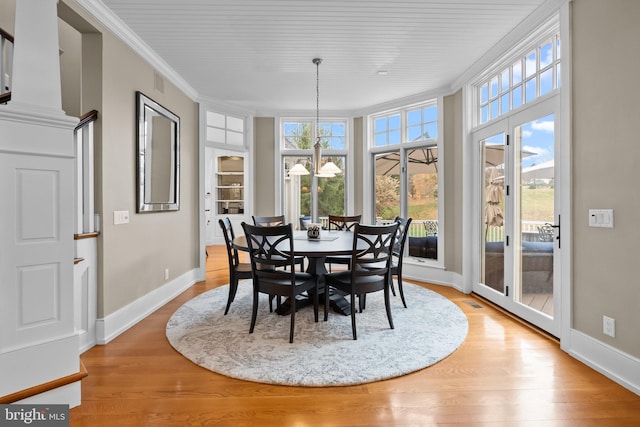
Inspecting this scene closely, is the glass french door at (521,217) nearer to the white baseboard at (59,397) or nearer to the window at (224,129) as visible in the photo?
the white baseboard at (59,397)

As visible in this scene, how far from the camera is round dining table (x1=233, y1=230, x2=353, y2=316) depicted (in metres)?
2.65

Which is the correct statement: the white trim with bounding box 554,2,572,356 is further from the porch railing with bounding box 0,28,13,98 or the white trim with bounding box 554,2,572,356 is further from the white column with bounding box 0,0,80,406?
the porch railing with bounding box 0,28,13,98

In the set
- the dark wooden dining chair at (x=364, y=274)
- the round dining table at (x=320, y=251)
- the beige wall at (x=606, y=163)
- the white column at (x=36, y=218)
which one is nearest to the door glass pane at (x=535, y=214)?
the beige wall at (x=606, y=163)

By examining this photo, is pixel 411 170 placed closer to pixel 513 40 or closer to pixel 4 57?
pixel 513 40

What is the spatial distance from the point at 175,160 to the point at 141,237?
1.17 meters

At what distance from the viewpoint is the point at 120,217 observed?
2924mm

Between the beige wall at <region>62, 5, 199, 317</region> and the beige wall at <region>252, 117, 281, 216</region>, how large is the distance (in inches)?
65.5

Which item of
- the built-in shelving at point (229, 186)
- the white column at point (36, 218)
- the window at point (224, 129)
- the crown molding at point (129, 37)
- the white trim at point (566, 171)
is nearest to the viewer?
the white column at point (36, 218)

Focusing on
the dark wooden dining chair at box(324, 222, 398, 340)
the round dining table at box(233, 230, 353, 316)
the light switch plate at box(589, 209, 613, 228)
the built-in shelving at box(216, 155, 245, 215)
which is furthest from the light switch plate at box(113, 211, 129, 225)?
the built-in shelving at box(216, 155, 245, 215)

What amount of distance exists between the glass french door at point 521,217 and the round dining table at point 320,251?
164 cm

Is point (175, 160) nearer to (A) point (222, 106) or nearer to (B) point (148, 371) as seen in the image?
(A) point (222, 106)

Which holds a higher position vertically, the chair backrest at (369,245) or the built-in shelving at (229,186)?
the built-in shelving at (229,186)

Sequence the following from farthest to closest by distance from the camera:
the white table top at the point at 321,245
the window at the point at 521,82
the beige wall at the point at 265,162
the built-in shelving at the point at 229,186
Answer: the built-in shelving at the point at 229,186 → the beige wall at the point at 265,162 → the window at the point at 521,82 → the white table top at the point at 321,245

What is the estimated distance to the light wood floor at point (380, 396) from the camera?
172 cm
